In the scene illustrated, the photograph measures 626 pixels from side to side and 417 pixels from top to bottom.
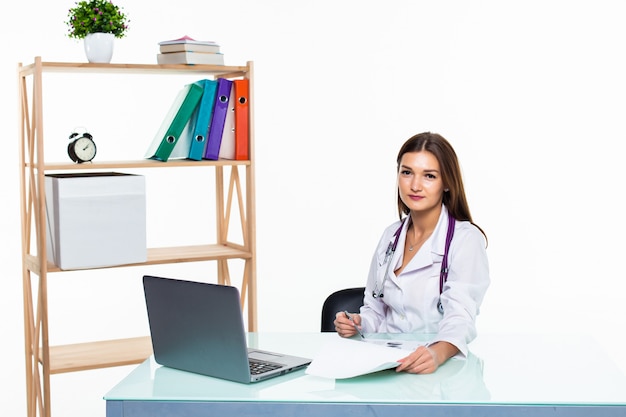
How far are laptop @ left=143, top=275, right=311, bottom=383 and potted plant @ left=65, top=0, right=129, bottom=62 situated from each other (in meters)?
1.74

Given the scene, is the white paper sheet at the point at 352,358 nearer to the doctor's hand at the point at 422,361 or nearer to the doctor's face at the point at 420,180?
the doctor's hand at the point at 422,361

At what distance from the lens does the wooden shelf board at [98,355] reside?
3802 mm

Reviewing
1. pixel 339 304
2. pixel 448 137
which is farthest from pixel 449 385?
pixel 448 137

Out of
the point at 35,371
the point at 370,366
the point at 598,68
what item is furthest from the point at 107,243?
the point at 598,68

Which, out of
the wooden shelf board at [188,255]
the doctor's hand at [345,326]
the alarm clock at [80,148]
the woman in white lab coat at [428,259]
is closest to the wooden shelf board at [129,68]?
the alarm clock at [80,148]

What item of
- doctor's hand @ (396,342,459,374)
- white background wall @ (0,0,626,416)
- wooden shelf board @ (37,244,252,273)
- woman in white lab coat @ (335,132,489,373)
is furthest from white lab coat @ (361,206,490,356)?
white background wall @ (0,0,626,416)

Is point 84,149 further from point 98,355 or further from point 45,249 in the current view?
point 98,355

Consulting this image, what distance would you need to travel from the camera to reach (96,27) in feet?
12.3

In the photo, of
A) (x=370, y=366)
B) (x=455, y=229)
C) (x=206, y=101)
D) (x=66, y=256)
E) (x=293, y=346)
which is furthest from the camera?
(x=206, y=101)

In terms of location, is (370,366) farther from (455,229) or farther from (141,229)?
(141,229)

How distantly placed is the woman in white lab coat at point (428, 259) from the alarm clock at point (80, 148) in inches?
58.1

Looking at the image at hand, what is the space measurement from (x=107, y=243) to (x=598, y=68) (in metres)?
3.47

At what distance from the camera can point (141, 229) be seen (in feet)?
12.7

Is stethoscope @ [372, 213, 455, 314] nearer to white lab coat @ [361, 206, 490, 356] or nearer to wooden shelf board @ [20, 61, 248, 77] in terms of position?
white lab coat @ [361, 206, 490, 356]
